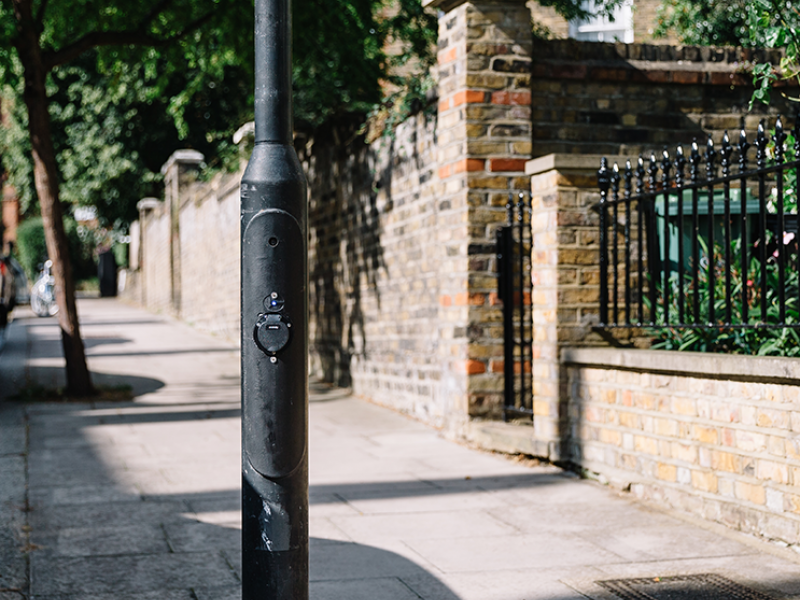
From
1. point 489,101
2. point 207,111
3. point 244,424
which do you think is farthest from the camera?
point 207,111

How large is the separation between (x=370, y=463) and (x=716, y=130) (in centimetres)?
371

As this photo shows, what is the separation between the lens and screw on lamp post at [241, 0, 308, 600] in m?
2.84

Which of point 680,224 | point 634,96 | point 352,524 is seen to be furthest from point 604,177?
point 352,524

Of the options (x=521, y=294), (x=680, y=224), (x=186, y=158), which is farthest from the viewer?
(x=186, y=158)

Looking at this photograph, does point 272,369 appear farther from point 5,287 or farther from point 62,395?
point 5,287

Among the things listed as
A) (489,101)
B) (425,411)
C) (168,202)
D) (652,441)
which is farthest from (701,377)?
(168,202)

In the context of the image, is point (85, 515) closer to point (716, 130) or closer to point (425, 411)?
point (425, 411)

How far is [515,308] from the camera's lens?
279 inches

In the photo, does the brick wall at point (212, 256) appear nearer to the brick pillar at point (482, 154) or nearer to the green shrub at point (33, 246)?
the brick pillar at point (482, 154)

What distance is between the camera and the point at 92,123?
26.4m

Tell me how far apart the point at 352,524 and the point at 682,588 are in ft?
5.74

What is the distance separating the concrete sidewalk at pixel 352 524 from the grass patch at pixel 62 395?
98 cm

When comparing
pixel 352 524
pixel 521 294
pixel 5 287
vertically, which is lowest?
pixel 352 524

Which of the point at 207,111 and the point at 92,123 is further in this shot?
the point at 92,123
